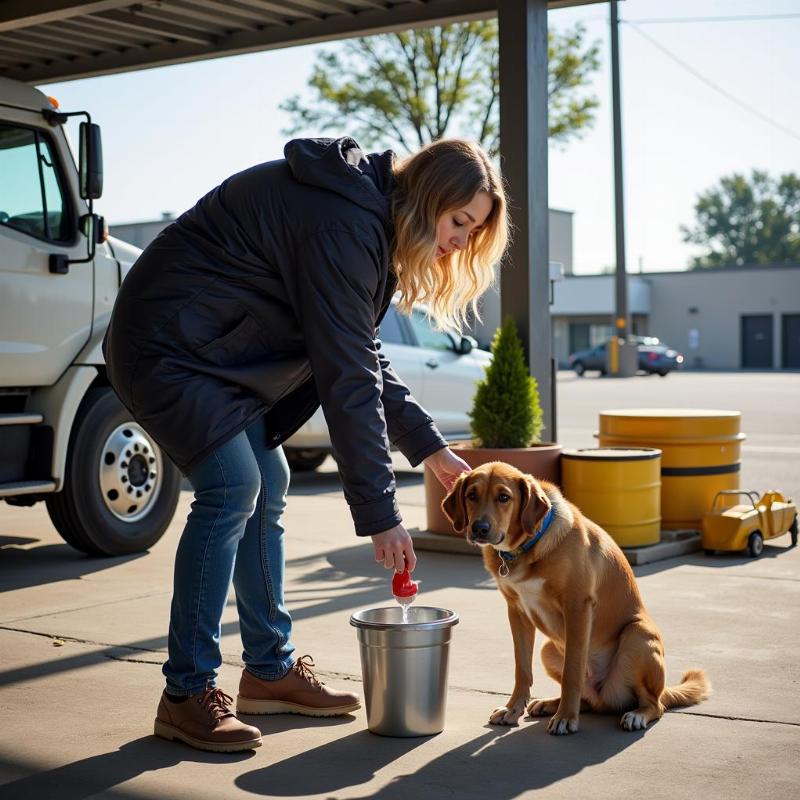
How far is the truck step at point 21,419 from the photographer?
6795 millimetres

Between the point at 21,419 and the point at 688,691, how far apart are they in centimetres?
434

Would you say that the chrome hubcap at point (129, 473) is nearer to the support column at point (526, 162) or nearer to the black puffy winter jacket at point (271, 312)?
the support column at point (526, 162)

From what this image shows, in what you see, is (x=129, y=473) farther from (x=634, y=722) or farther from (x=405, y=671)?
(x=634, y=722)

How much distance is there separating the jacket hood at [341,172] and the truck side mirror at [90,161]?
3.70 meters

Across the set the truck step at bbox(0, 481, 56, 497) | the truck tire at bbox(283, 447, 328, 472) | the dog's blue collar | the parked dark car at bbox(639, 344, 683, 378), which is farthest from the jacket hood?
the parked dark car at bbox(639, 344, 683, 378)

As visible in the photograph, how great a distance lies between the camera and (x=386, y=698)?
12.7 feet

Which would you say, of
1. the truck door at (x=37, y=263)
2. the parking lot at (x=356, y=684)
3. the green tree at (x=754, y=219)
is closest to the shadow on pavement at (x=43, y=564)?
the parking lot at (x=356, y=684)

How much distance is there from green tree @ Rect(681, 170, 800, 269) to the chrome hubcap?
10751cm

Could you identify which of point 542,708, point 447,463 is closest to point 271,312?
point 447,463

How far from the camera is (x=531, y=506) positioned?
4.01 m

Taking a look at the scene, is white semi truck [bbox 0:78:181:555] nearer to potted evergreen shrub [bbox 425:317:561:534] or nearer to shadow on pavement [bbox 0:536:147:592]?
shadow on pavement [bbox 0:536:147:592]

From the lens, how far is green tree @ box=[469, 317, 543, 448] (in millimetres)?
7547

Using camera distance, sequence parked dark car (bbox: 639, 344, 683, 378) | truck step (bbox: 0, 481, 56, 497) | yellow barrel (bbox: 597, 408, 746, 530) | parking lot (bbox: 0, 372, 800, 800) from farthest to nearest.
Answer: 1. parked dark car (bbox: 639, 344, 683, 378)
2. yellow barrel (bbox: 597, 408, 746, 530)
3. truck step (bbox: 0, 481, 56, 497)
4. parking lot (bbox: 0, 372, 800, 800)

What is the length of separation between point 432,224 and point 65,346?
420 centimetres
